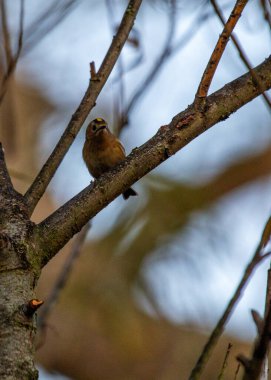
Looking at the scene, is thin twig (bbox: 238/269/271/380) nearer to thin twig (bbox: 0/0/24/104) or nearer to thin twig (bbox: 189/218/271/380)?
thin twig (bbox: 189/218/271/380)

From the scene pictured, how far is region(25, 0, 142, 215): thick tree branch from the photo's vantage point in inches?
93.0

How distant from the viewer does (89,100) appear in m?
2.53

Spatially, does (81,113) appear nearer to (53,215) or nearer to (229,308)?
(53,215)

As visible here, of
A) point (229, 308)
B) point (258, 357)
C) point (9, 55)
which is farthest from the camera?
point (9, 55)

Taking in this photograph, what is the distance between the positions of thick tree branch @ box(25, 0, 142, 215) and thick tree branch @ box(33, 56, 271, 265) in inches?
4.7

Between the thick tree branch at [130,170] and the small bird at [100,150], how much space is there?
1408 mm

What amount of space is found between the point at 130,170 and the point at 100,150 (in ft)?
Answer: 5.16

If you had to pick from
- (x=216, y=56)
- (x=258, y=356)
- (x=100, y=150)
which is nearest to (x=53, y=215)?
(x=216, y=56)

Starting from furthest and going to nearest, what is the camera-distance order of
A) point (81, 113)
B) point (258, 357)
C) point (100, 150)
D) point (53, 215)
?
point (100, 150)
point (81, 113)
point (53, 215)
point (258, 357)

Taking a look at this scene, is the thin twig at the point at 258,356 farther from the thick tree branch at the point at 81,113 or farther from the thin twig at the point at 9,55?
the thin twig at the point at 9,55

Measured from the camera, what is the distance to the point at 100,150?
3.84 meters

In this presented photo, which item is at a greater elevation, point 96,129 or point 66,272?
→ point 96,129

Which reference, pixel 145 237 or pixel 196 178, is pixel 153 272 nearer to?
pixel 145 237

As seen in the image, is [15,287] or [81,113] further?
[81,113]
